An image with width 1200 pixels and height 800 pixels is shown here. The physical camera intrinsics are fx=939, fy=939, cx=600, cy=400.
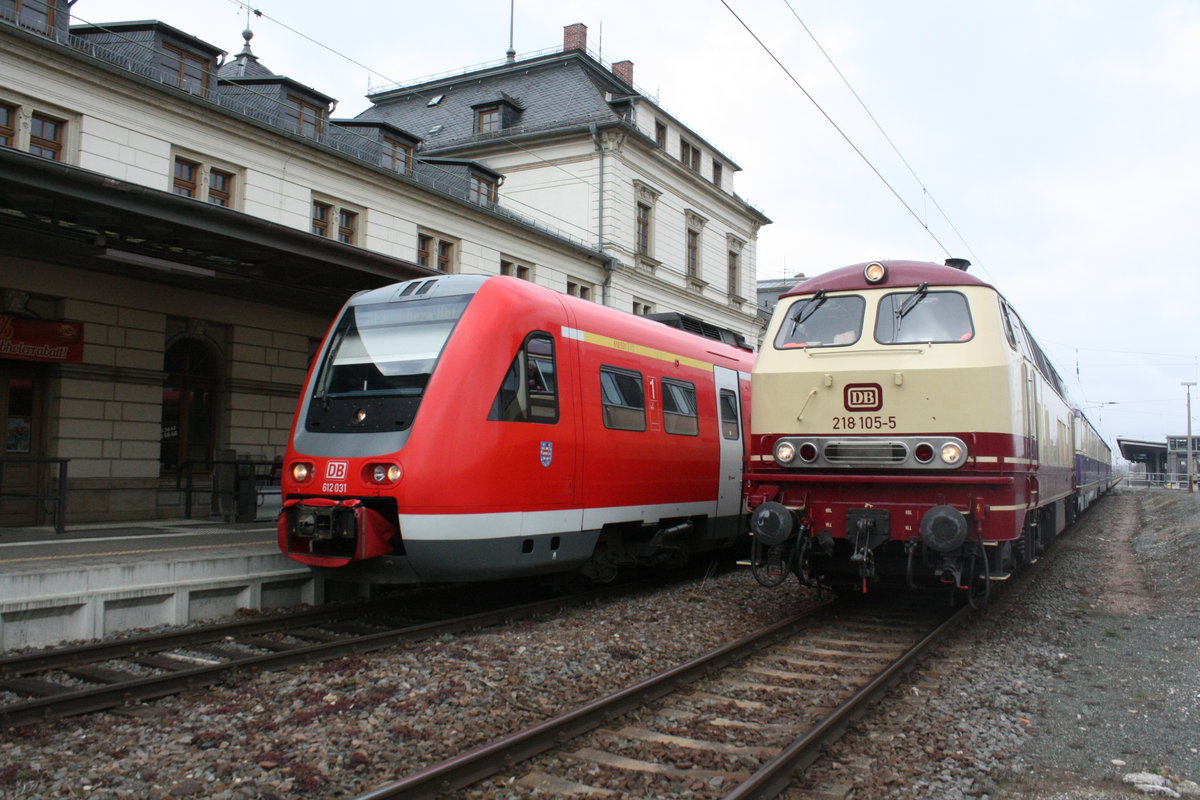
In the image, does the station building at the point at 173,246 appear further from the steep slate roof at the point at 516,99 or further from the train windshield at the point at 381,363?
the steep slate roof at the point at 516,99

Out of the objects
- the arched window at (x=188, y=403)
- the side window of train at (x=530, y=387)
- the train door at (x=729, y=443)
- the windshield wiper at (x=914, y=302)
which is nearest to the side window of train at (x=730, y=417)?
the train door at (x=729, y=443)

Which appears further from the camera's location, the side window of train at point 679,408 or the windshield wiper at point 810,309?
the side window of train at point 679,408

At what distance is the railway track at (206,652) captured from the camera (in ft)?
19.0

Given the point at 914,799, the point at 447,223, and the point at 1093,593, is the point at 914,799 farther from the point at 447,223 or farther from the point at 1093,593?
the point at 447,223

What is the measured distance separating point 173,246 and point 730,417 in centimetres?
766

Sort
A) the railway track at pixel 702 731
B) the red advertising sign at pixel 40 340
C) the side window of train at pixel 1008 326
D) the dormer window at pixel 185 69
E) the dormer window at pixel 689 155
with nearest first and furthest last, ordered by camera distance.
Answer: the railway track at pixel 702 731 → the side window of train at pixel 1008 326 → the red advertising sign at pixel 40 340 → the dormer window at pixel 185 69 → the dormer window at pixel 689 155

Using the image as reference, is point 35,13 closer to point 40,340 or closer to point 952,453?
point 40,340

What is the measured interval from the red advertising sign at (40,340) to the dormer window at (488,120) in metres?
21.4

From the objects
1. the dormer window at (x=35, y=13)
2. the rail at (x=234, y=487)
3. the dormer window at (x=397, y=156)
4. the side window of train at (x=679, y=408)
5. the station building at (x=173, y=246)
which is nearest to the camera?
the side window of train at (x=679, y=408)

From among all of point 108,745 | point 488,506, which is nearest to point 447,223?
point 488,506

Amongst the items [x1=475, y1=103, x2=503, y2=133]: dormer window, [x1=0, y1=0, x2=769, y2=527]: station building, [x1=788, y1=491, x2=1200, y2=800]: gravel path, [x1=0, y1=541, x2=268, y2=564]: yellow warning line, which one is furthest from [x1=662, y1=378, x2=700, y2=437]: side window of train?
[x1=475, y1=103, x2=503, y2=133]: dormer window

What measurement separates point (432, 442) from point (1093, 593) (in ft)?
29.3

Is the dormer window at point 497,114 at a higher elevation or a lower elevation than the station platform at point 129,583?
higher

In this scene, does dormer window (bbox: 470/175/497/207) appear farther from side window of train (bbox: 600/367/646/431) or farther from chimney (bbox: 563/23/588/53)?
side window of train (bbox: 600/367/646/431)
